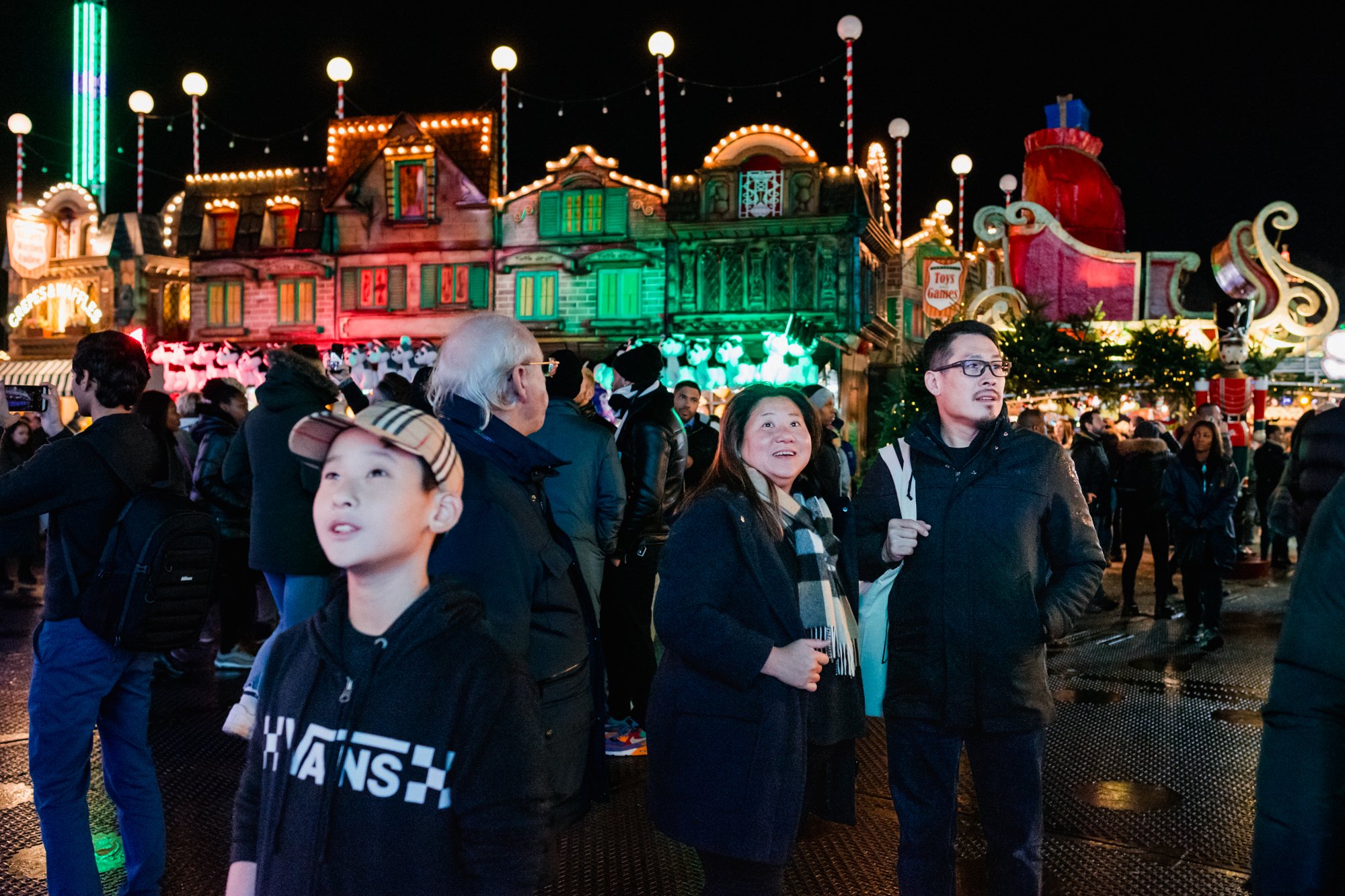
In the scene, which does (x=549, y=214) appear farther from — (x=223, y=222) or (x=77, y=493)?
(x=77, y=493)

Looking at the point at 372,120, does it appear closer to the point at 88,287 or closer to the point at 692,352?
the point at 88,287

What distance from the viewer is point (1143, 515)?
10.1m

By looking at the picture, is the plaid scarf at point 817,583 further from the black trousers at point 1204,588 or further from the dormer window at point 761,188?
the dormer window at point 761,188

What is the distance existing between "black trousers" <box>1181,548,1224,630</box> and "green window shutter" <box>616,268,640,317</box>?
16186mm

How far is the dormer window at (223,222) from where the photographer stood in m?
26.5

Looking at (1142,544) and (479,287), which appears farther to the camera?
(479,287)

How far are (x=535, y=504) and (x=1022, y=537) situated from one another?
1.60 m

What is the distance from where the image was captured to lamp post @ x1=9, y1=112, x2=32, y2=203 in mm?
29812

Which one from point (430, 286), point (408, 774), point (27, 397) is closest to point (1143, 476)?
point (27, 397)

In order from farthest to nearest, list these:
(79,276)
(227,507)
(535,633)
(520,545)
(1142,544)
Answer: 1. (79,276)
2. (1142,544)
3. (227,507)
4. (535,633)
5. (520,545)

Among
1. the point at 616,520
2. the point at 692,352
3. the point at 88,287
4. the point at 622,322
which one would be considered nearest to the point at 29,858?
the point at 616,520

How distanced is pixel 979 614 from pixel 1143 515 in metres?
7.89

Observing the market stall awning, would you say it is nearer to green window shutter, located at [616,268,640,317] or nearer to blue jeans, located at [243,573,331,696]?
green window shutter, located at [616,268,640,317]

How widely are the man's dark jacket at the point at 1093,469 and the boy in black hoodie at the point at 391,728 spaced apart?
35.1 ft
